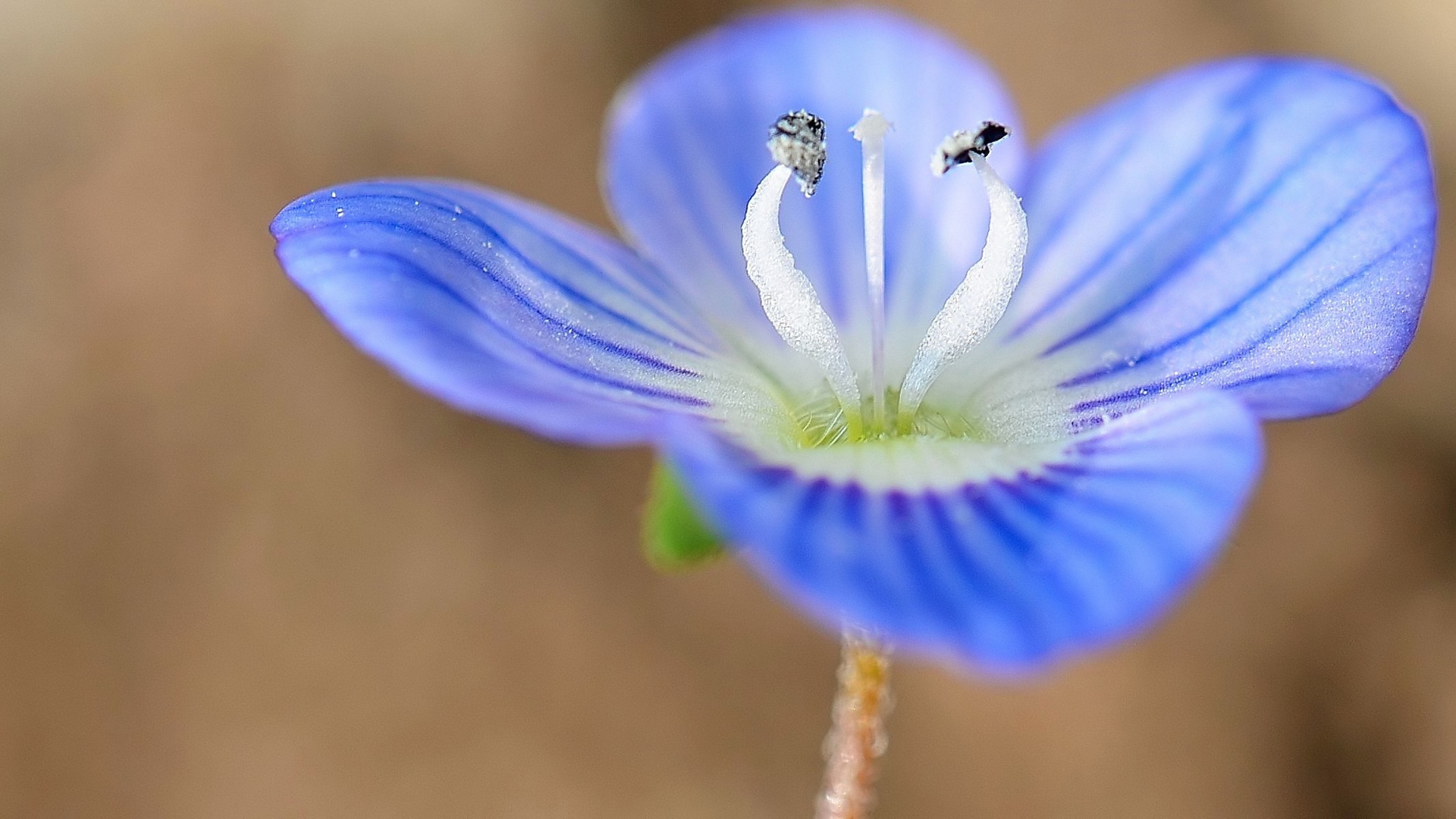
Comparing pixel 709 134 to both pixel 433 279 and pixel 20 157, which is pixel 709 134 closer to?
pixel 433 279

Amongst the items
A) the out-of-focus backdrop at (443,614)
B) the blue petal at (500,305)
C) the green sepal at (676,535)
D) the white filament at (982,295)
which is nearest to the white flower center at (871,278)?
the white filament at (982,295)

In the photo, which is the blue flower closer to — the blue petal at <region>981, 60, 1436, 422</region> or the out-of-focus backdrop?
the blue petal at <region>981, 60, 1436, 422</region>

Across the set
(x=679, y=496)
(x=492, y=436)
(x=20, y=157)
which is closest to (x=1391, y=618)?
(x=492, y=436)

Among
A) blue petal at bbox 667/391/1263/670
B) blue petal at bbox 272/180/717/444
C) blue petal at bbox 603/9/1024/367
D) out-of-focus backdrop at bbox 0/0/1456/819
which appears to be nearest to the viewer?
blue petal at bbox 667/391/1263/670

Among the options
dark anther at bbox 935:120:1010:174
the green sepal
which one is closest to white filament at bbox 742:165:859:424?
dark anther at bbox 935:120:1010:174

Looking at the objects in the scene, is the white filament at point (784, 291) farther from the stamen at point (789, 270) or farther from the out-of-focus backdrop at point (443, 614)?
the out-of-focus backdrop at point (443, 614)

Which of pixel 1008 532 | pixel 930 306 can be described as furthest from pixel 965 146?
pixel 1008 532
